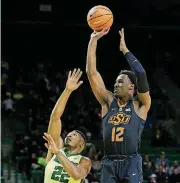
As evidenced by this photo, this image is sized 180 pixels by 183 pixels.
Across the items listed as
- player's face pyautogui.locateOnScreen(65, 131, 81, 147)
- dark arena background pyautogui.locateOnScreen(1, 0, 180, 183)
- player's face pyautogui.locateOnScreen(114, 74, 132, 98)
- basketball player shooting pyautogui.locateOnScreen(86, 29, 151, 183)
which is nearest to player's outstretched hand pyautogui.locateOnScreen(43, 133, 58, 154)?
basketball player shooting pyautogui.locateOnScreen(86, 29, 151, 183)

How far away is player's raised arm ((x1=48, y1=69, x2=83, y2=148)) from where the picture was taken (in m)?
6.36

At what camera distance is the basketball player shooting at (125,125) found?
5965 millimetres

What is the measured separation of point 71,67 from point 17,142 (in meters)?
7.39

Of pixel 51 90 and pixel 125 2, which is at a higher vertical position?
pixel 125 2

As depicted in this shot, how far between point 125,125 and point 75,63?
1630 cm

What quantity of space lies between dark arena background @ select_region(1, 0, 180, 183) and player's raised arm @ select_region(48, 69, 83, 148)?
842 centimetres

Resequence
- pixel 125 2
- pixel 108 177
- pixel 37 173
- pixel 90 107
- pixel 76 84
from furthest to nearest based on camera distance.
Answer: pixel 125 2 < pixel 90 107 < pixel 37 173 < pixel 76 84 < pixel 108 177

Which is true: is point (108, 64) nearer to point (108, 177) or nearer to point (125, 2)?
point (125, 2)

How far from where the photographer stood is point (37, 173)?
522 inches

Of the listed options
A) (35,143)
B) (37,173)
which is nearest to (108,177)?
(37,173)

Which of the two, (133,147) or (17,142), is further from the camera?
(17,142)

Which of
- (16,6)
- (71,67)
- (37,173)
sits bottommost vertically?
(37,173)

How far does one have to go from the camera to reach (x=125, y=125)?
19.7 feet

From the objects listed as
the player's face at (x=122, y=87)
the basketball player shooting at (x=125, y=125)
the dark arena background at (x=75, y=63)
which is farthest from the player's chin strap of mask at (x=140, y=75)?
the dark arena background at (x=75, y=63)
